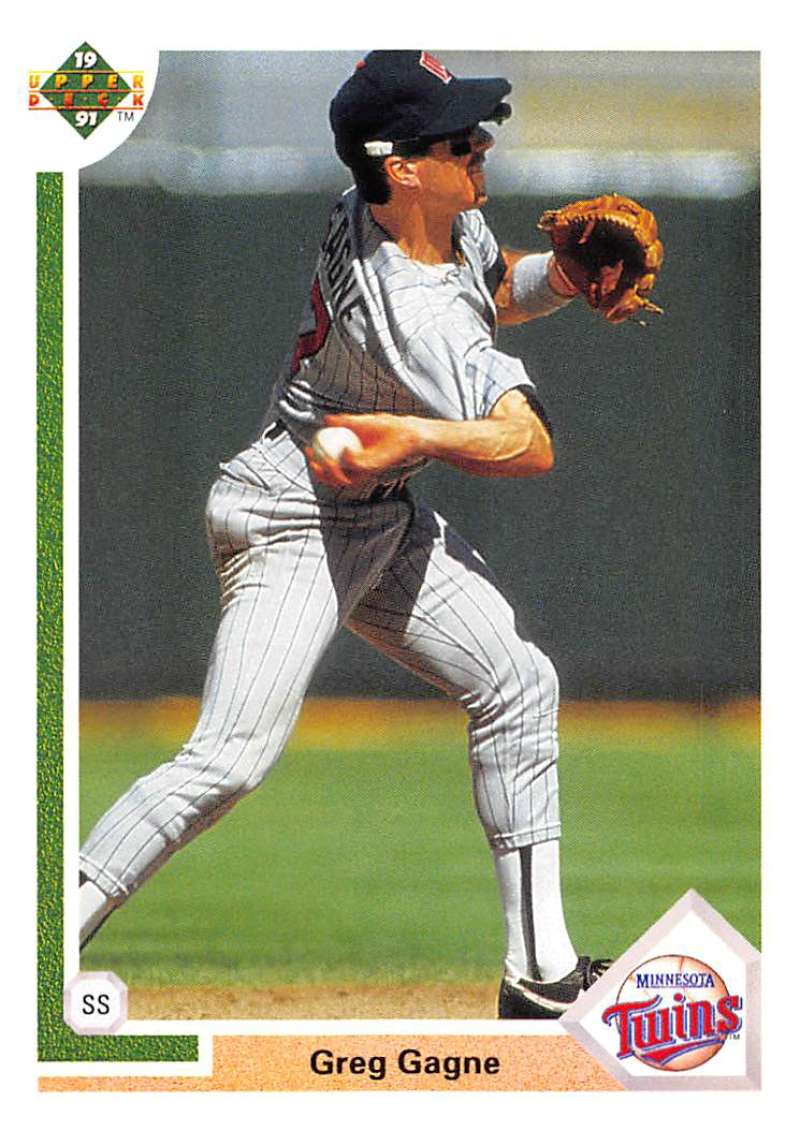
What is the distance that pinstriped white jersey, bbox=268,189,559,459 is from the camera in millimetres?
4215

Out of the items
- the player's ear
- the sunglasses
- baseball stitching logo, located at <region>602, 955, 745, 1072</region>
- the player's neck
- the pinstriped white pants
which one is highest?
the sunglasses

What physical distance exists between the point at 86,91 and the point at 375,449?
3.41 feet

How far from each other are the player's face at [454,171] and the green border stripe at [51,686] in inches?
31.3

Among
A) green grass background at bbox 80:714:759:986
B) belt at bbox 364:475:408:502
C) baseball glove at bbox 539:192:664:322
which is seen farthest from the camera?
green grass background at bbox 80:714:759:986

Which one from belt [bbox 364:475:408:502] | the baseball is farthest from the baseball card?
the baseball

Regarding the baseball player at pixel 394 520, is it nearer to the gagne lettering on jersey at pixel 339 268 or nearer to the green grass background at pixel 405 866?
the gagne lettering on jersey at pixel 339 268

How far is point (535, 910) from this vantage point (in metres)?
4.58

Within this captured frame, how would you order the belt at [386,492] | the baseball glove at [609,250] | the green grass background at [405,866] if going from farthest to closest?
the green grass background at [405,866], the baseball glove at [609,250], the belt at [386,492]

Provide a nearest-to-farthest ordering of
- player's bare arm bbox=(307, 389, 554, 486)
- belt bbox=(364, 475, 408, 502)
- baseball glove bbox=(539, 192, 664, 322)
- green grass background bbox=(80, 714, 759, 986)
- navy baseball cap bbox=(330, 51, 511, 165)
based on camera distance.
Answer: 1. player's bare arm bbox=(307, 389, 554, 486)
2. navy baseball cap bbox=(330, 51, 511, 165)
3. belt bbox=(364, 475, 408, 502)
4. baseball glove bbox=(539, 192, 664, 322)
5. green grass background bbox=(80, 714, 759, 986)

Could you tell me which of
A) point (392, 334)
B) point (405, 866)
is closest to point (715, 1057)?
point (405, 866)

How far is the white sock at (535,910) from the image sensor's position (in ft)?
Result: 15.0

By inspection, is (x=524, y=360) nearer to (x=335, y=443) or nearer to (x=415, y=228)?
(x=415, y=228)

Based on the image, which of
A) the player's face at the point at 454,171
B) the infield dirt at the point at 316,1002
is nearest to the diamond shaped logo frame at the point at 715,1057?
the infield dirt at the point at 316,1002

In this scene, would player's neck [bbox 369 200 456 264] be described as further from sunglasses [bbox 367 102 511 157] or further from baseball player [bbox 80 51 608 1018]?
sunglasses [bbox 367 102 511 157]
